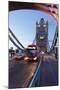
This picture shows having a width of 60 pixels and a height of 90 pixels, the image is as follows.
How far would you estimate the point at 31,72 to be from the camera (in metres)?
1.55

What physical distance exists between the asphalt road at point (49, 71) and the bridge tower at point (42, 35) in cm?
8

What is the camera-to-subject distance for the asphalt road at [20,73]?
1.51m

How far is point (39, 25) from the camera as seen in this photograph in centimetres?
156

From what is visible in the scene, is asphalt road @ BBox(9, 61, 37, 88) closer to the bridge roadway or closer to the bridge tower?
the bridge roadway

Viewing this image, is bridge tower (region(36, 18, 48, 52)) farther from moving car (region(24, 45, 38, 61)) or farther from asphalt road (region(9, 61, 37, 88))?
asphalt road (region(9, 61, 37, 88))

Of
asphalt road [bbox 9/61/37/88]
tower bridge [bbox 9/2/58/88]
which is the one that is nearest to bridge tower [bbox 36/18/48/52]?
tower bridge [bbox 9/2/58/88]

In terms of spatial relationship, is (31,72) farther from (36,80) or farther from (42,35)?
(42,35)

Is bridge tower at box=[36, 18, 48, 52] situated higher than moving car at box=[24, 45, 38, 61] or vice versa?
bridge tower at box=[36, 18, 48, 52]

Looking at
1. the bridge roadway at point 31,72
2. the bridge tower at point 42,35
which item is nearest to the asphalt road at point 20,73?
the bridge roadway at point 31,72

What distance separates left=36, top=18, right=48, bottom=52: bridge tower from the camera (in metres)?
1.57

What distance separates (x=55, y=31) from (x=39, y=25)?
132mm

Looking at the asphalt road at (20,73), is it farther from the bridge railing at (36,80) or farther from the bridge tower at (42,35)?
the bridge tower at (42,35)

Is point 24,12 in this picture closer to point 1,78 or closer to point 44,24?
point 44,24

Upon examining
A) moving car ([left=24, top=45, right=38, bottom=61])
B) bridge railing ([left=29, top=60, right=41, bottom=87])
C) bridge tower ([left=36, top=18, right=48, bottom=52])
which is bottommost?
bridge railing ([left=29, top=60, right=41, bottom=87])
